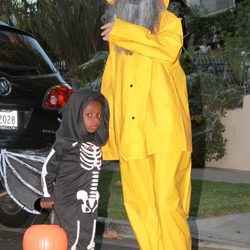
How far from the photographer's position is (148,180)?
15.6 feet

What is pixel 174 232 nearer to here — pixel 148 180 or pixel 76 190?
pixel 148 180

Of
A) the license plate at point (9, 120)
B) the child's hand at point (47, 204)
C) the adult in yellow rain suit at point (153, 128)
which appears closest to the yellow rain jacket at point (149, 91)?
the adult in yellow rain suit at point (153, 128)

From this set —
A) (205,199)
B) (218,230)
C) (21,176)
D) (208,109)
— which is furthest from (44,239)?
(208,109)

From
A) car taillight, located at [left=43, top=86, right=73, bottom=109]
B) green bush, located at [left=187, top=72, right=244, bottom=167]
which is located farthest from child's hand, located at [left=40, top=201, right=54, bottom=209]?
green bush, located at [left=187, top=72, right=244, bottom=167]

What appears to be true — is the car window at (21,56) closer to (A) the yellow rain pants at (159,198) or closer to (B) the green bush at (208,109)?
(A) the yellow rain pants at (159,198)

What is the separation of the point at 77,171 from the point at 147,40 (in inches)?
37.5

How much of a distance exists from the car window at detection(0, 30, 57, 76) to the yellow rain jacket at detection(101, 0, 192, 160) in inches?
83.0

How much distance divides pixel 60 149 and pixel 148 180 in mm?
599

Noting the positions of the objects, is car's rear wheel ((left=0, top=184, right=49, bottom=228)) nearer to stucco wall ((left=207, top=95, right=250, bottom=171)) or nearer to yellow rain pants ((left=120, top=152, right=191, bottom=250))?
yellow rain pants ((left=120, top=152, right=191, bottom=250))

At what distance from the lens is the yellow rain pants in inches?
183

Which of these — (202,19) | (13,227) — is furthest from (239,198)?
(202,19)

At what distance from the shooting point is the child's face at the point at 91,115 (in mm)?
4715

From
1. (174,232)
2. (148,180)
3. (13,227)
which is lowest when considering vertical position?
(13,227)

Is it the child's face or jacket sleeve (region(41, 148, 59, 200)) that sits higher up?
the child's face
